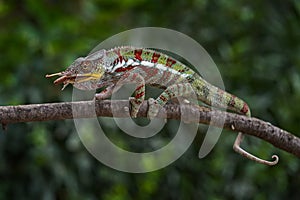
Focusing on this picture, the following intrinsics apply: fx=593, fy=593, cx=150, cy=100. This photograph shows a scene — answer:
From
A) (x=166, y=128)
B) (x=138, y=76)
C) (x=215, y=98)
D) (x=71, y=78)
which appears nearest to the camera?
(x=71, y=78)

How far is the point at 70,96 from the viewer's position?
213cm

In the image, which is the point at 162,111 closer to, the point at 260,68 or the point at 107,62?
the point at 107,62

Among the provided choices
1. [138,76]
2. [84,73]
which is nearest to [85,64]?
[84,73]

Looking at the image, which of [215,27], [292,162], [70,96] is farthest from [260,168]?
[70,96]

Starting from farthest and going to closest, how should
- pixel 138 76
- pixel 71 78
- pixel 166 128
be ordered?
pixel 166 128 < pixel 138 76 < pixel 71 78

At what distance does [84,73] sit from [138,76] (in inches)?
5.1

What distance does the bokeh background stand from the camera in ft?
7.13

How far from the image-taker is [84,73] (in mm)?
1000

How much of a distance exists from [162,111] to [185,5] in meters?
1.53

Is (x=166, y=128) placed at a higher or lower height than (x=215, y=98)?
lower

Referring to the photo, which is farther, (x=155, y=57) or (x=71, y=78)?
(x=155, y=57)

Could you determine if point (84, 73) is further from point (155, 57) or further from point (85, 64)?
point (155, 57)

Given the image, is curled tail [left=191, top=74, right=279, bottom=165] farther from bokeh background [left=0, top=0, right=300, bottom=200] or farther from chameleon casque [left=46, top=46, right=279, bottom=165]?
bokeh background [left=0, top=0, right=300, bottom=200]

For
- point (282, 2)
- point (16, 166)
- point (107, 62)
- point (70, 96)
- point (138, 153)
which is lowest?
point (16, 166)
